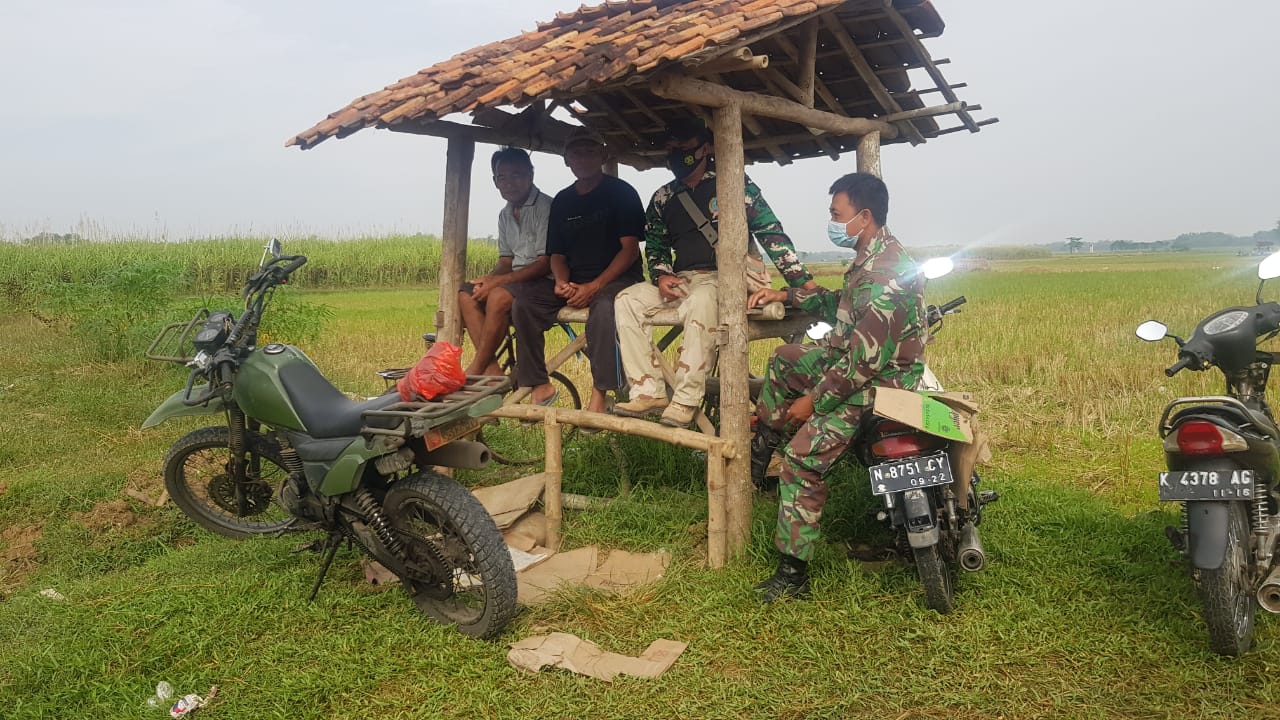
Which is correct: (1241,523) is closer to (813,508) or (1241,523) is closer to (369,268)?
(813,508)

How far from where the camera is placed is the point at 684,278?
4906 mm

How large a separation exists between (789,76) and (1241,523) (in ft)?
10.7

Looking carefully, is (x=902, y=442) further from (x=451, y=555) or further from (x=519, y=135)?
(x=519, y=135)

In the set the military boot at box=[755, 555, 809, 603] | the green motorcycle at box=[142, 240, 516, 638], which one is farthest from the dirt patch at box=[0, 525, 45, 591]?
the military boot at box=[755, 555, 809, 603]

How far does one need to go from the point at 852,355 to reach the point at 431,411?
5.89 ft

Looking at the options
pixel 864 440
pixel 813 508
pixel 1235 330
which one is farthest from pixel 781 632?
pixel 1235 330

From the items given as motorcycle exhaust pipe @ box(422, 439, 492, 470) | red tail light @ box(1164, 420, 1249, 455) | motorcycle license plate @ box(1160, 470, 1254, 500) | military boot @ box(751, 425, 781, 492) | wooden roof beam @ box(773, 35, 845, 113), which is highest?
wooden roof beam @ box(773, 35, 845, 113)

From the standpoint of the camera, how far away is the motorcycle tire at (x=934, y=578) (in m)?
3.50

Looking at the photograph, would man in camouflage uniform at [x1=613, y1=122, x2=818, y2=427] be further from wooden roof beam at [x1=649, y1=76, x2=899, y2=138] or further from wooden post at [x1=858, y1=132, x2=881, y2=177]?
wooden post at [x1=858, y1=132, x2=881, y2=177]

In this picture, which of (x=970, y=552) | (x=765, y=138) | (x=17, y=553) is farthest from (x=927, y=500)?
(x=17, y=553)

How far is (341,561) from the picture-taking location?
14.2ft

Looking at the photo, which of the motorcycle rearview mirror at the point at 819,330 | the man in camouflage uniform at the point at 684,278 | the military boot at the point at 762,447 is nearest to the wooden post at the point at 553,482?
the man in camouflage uniform at the point at 684,278

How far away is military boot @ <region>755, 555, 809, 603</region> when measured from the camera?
3777 millimetres

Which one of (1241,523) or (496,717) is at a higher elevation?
(1241,523)
